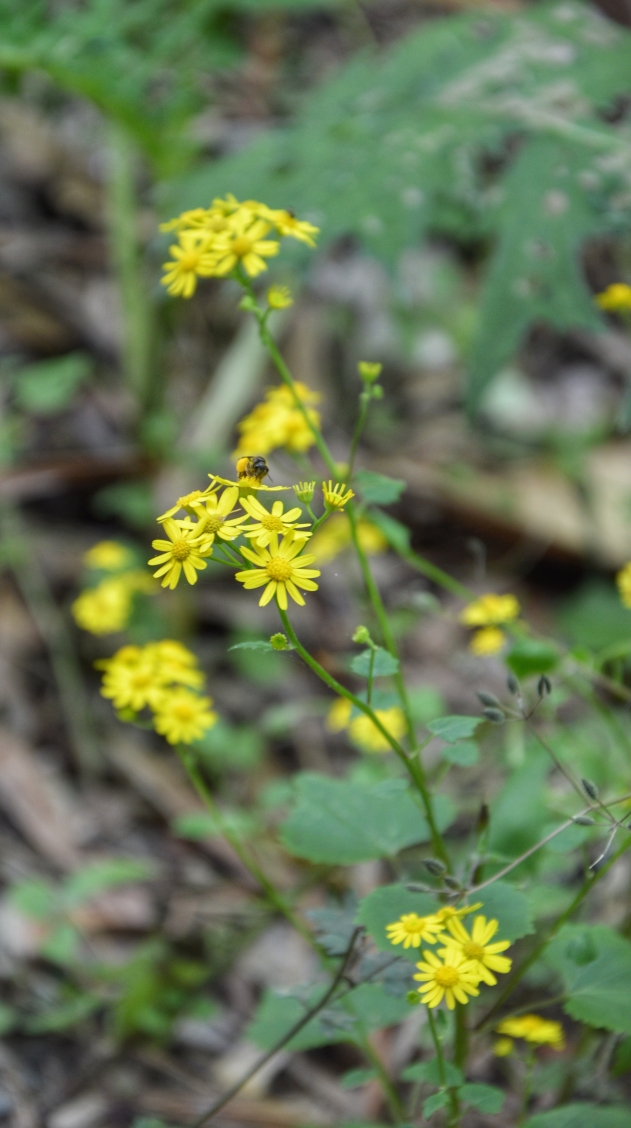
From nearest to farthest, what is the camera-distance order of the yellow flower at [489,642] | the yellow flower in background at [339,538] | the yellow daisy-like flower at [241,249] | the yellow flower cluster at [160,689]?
1. the yellow daisy-like flower at [241,249]
2. the yellow flower cluster at [160,689]
3. the yellow flower at [489,642]
4. the yellow flower in background at [339,538]

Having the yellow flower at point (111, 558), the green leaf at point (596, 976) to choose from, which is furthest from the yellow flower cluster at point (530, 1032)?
the yellow flower at point (111, 558)

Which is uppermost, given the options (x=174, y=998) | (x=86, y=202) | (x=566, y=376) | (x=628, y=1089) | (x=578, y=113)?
(x=578, y=113)

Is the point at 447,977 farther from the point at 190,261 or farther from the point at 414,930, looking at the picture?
the point at 190,261

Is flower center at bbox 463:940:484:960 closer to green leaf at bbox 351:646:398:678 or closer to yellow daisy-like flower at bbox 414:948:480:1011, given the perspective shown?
yellow daisy-like flower at bbox 414:948:480:1011

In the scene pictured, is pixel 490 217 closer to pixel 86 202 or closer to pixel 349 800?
pixel 349 800

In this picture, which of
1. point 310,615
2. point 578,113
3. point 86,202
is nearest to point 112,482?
point 310,615

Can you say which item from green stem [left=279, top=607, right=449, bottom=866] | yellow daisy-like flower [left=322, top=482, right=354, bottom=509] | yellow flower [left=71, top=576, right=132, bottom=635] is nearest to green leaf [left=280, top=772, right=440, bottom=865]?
green stem [left=279, top=607, right=449, bottom=866]

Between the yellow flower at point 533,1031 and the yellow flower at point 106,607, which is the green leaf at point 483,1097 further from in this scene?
the yellow flower at point 106,607
